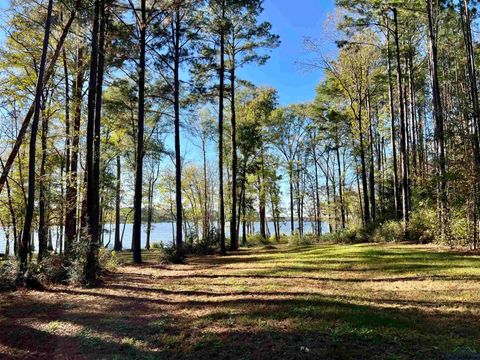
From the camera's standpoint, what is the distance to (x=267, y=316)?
17.8 ft

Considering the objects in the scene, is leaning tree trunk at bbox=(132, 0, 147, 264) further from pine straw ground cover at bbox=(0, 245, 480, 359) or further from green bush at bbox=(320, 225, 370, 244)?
green bush at bbox=(320, 225, 370, 244)

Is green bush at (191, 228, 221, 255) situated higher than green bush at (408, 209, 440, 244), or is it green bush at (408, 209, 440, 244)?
green bush at (408, 209, 440, 244)

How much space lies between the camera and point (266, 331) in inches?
188

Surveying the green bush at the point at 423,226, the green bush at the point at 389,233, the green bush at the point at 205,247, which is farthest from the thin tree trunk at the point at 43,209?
the green bush at the point at 389,233

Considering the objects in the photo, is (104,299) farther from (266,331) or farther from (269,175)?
(269,175)

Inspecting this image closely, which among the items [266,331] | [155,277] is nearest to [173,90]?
[155,277]

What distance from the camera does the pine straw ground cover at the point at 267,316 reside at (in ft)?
14.0

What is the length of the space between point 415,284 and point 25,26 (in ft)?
46.2

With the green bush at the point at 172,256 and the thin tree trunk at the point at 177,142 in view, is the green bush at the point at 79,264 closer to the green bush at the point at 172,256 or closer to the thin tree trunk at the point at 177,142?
the green bush at the point at 172,256

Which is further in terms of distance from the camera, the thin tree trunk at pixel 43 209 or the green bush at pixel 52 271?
the thin tree trunk at pixel 43 209

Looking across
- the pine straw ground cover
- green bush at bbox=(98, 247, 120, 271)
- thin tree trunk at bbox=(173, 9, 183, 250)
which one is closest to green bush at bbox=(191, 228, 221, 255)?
thin tree trunk at bbox=(173, 9, 183, 250)

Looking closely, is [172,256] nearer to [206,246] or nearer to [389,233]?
[206,246]

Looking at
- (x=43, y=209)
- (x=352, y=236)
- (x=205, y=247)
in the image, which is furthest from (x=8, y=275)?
(x=352, y=236)

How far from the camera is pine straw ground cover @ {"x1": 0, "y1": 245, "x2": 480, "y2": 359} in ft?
14.0
